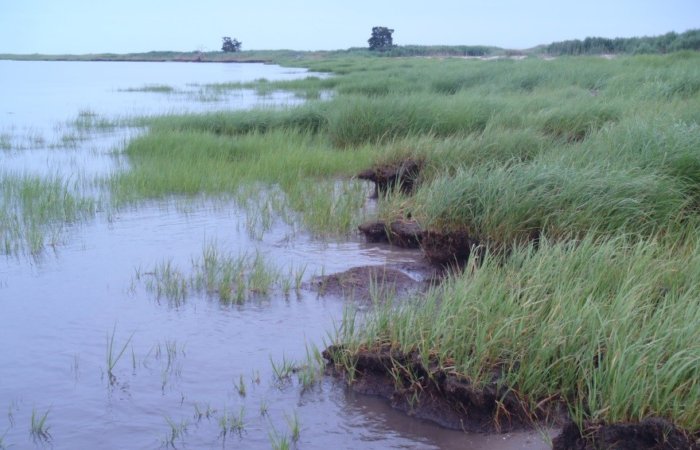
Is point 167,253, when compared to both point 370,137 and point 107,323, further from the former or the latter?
point 370,137

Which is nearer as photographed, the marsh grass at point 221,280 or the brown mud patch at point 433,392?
the brown mud patch at point 433,392

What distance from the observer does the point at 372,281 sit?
A: 6.62 metres

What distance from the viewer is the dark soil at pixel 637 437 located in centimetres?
334

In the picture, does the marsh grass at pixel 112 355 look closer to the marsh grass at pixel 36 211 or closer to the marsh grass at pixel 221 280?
the marsh grass at pixel 221 280

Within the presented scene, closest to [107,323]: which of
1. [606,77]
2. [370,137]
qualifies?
[370,137]

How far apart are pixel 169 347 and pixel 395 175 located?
4.63 metres

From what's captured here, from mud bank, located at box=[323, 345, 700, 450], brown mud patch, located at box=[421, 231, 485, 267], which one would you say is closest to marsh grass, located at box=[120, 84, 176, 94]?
brown mud patch, located at box=[421, 231, 485, 267]

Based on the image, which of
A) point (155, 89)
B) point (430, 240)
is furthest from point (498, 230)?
point (155, 89)

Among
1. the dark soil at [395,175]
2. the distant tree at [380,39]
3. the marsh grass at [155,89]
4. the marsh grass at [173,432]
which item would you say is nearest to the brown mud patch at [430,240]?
the dark soil at [395,175]

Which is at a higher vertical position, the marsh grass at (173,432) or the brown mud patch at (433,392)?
the brown mud patch at (433,392)

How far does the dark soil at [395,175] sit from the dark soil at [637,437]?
5.69 m

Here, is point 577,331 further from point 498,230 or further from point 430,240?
point 430,240

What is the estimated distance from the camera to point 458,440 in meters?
4.07

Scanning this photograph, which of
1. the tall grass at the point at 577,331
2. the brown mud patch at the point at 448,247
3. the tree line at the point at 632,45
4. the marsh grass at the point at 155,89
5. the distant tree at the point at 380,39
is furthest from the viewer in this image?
the distant tree at the point at 380,39
